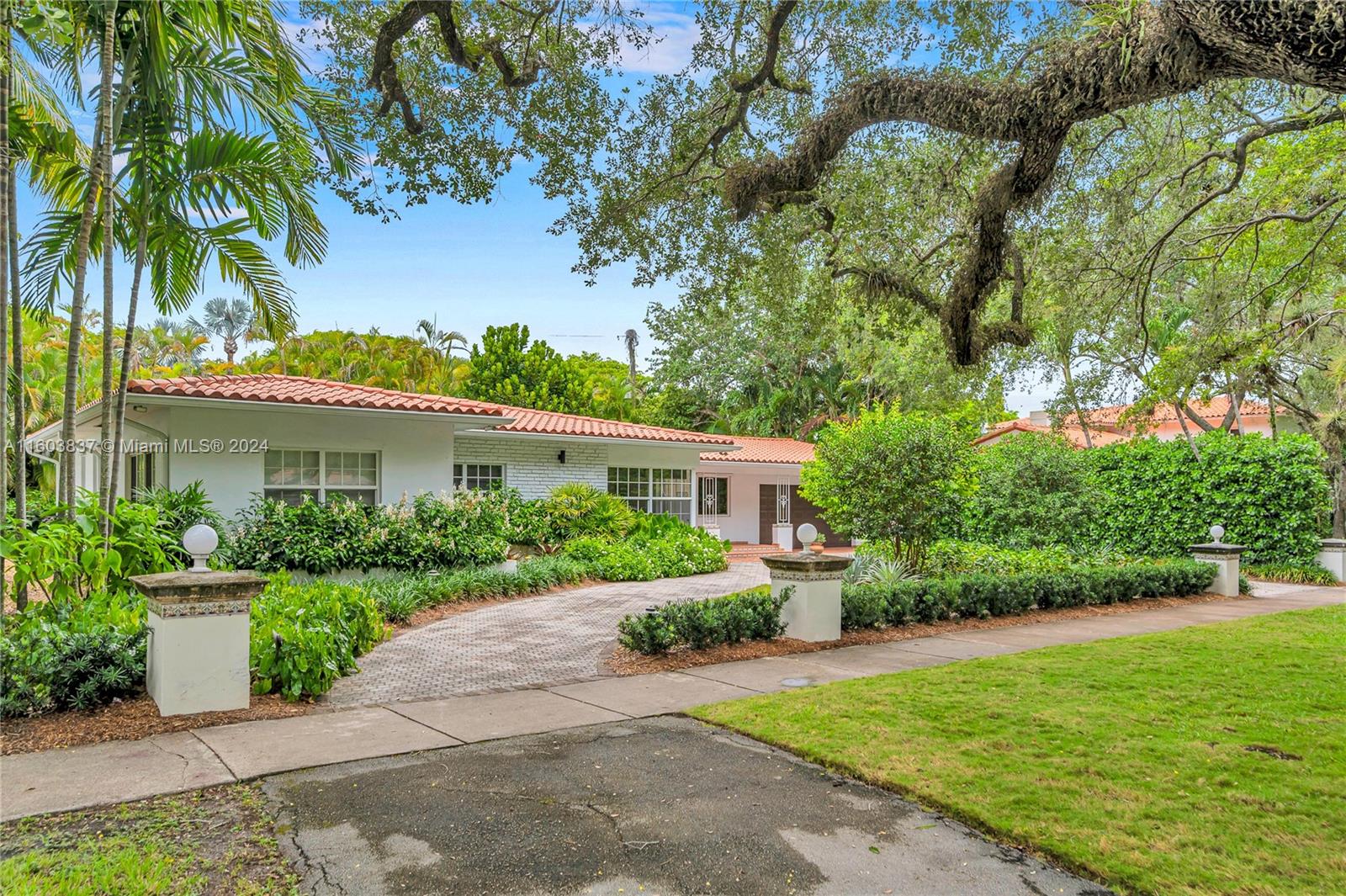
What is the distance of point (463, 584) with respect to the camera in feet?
38.6

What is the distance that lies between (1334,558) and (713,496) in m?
15.0

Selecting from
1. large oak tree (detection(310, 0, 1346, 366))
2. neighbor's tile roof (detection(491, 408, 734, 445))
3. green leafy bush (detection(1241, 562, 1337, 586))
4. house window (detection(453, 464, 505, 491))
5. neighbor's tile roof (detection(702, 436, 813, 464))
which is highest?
large oak tree (detection(310, 0, 1346, 366))

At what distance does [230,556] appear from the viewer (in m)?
11.0

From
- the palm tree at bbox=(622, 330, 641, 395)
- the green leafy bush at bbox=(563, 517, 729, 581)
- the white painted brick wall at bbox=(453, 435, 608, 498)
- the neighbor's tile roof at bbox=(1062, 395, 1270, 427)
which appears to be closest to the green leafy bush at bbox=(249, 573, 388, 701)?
the green leafy bush at bbox=(563, 517, 729, 581)

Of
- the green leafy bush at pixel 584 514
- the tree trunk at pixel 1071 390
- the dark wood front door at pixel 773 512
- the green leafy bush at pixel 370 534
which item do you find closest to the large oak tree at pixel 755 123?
the green leafy bush at pixel 370 534

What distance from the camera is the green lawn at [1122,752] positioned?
12.3ft

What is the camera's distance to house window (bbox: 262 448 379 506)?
496 inches

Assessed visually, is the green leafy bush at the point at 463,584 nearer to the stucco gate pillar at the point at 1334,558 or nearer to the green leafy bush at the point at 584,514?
the green leafy bush at the point at 584,514

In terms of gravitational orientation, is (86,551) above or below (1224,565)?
above

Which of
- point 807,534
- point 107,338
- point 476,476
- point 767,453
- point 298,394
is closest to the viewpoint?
point 107,338

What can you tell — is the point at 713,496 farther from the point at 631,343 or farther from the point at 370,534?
the point at 631,343

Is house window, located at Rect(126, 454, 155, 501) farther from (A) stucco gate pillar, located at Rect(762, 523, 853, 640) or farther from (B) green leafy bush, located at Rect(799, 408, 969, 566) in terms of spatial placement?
(B) green leafy bush, located at Rect(799, 408, 969, 566)

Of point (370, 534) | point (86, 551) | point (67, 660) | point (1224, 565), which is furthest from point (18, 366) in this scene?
point (1224, 565)

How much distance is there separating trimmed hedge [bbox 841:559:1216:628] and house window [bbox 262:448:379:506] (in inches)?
314
